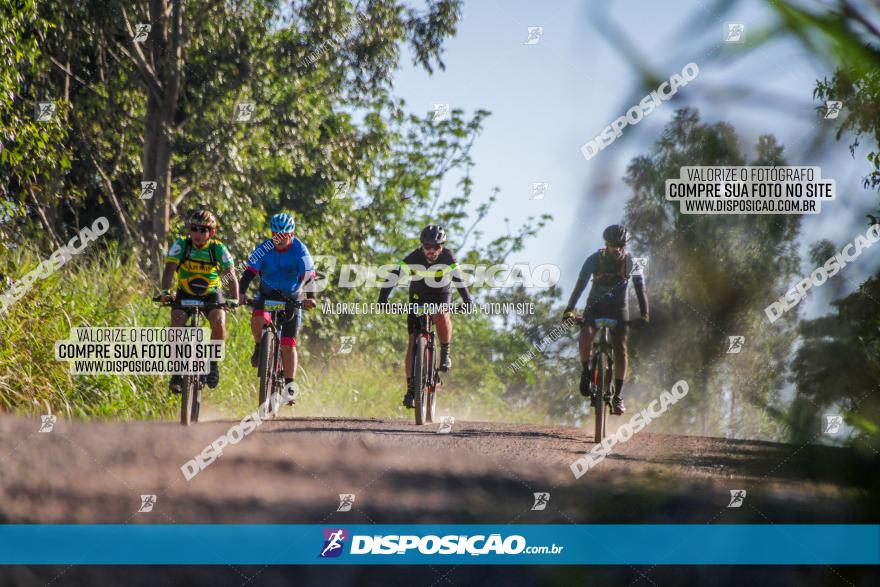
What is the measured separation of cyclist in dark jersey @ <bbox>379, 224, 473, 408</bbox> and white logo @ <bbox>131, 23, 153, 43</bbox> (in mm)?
2167

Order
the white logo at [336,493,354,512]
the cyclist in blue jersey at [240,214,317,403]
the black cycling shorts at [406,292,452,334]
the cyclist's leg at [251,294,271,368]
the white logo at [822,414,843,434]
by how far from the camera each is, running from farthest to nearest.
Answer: the cyclist's leg at [251,294,271,368], the cyclist in blue jersey at [240,214,317,403], the black cycling shorts at [406,292,452,334], the white logo at [336,493,354,512], the white logo at [822,414,843,434]

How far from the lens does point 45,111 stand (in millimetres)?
4867

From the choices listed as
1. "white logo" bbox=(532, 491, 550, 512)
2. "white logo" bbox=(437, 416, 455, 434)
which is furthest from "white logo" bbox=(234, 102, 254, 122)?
"white logo" bbox=(532, 491, 550, 512)

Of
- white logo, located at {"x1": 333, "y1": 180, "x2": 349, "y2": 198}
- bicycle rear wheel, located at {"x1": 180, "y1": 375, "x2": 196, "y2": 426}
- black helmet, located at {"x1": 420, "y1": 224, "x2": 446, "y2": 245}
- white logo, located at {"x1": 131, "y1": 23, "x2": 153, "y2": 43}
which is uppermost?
white logo, located at {"x1": 131, "y1": 23, "x2": 153, "y2": 43}

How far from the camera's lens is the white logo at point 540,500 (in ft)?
14.2

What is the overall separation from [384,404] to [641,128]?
3903 millimetres

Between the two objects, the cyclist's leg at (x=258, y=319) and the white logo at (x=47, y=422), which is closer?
the white logo at (x=47, y=422)

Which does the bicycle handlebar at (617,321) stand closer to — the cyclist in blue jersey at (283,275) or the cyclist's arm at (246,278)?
the cyclist in blue jersey at (283,275)

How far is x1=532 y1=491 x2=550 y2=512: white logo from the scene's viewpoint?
4.34m

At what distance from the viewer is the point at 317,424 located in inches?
194

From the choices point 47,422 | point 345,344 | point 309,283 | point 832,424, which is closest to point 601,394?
point 832,424

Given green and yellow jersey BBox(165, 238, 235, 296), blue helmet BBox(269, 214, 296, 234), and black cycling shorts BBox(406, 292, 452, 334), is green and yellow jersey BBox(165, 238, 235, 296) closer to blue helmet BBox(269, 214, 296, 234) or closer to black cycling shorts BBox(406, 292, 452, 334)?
blue helmet BBox(269, 214, 296, 234)

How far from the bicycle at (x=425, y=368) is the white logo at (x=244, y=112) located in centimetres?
178

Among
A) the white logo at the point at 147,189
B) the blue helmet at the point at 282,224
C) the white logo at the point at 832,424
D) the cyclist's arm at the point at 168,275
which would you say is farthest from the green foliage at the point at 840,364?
the white logo at the point at 147,189
